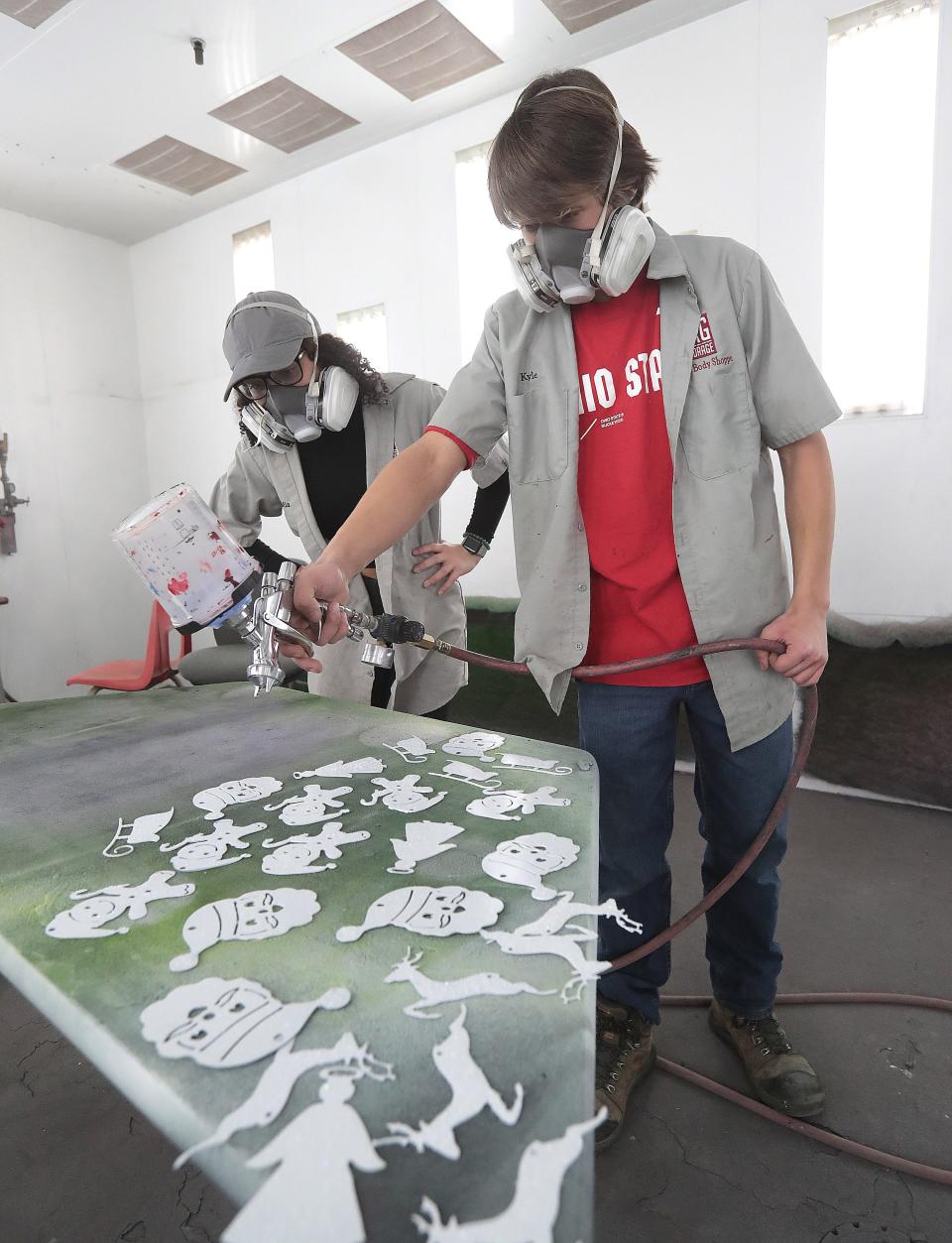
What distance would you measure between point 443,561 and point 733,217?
2.14 meters

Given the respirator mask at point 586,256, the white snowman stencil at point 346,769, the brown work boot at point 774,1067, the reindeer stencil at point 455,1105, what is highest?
the respirator mask at point 586,256

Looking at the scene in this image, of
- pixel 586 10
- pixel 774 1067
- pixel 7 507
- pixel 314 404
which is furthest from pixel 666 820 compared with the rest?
pixel 7 507

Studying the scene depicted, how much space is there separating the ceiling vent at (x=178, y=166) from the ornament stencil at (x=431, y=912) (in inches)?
156

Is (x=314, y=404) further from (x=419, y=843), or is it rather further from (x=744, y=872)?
(x=744, y=872)

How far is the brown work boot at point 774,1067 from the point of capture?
131cm

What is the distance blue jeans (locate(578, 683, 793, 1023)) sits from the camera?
1209 millimetres

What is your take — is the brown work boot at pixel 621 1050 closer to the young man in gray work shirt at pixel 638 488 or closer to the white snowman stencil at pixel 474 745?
the young man in gray work shirt at pixel 638 488

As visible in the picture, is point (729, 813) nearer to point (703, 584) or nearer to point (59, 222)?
point (703, 584)

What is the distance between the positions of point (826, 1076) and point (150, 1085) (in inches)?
54.2

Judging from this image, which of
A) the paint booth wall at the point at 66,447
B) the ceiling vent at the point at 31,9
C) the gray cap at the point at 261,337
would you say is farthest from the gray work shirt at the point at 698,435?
the paint booth wall at the point at 66,447

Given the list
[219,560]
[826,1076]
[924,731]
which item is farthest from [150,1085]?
[924,731]

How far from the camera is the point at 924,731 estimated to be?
8.14 feet

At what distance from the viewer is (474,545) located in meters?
1.54

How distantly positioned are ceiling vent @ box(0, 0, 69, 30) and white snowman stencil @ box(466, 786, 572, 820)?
3.12 m
